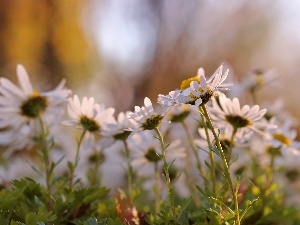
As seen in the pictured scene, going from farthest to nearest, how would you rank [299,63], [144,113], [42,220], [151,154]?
[299,63] → [151,154] → [144,113] → [42,220]

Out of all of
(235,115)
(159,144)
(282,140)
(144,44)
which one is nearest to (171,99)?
(235,115)

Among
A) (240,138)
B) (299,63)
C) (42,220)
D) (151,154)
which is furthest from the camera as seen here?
(299,63)

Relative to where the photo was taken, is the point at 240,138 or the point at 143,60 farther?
the point at 143,60

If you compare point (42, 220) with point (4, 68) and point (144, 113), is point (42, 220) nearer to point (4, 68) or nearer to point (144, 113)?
point (144, 113)

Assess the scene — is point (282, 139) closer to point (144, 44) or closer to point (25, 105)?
point (25, 105)

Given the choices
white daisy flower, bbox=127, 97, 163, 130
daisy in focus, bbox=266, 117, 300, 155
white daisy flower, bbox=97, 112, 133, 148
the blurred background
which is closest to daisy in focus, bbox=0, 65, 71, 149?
white daisy flower, bbox=97, 112, 133, 148

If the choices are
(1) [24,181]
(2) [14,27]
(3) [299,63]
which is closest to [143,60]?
(2) [14,27]

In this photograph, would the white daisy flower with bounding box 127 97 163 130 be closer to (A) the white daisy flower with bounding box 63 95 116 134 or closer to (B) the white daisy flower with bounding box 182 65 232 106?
(B) the white daisy flower with bounding box 182 65 232 106

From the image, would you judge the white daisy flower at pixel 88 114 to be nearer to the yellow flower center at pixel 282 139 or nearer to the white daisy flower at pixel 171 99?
the white daisy flower at pixel 171 99

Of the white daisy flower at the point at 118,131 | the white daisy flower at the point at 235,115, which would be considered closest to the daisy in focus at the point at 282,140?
the white daisy flower at the point at 235,115
